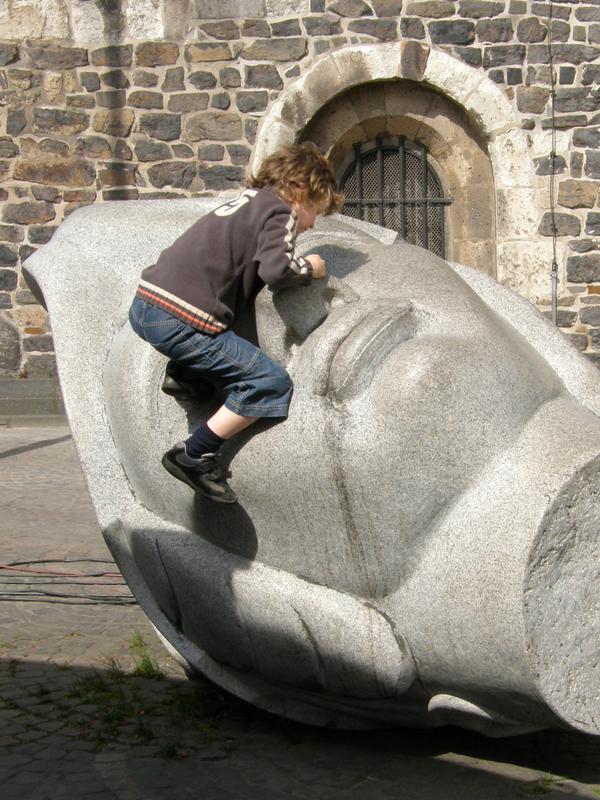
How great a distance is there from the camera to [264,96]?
12.5 meters

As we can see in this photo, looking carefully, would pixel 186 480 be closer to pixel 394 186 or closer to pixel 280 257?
pixel 280 257

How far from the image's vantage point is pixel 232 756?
12.2 feet

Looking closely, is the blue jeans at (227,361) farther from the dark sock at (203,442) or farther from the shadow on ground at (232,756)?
the shadow on ground at (232,756)

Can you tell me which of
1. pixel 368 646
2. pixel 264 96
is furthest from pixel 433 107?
pixel 368 646

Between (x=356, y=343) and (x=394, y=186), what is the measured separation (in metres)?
10.2

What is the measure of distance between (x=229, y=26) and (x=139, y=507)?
9.29 metres

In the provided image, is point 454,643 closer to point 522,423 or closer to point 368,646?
point 368,646

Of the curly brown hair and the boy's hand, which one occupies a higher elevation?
the curly brown hair

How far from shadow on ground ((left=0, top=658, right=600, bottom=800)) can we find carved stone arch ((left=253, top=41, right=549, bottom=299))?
8.97 metres

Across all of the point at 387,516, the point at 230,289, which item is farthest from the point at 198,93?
the point at 387,516

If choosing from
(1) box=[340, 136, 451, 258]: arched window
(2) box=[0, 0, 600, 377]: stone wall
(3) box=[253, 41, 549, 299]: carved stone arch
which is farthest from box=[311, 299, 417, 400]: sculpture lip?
(1) box=[340, 136, 451, 258]: arched window

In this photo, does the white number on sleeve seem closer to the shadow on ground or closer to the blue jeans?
the blue jeans

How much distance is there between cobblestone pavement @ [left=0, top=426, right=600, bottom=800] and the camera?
3.46m

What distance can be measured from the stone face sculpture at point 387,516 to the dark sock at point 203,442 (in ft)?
0.29
